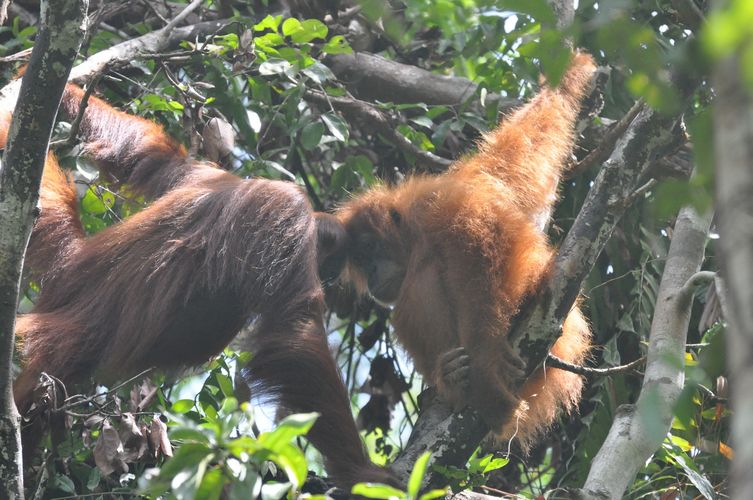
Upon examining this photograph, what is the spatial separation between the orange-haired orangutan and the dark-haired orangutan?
20.5 inches

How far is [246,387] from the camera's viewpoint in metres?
3.91

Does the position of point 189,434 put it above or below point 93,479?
above

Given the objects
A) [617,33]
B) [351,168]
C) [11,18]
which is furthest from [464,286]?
[11,18]

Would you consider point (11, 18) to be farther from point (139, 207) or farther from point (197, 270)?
point (197, 270)

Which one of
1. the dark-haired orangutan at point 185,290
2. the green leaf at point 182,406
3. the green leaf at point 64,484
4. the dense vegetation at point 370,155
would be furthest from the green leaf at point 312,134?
the green leaf at point 64,484

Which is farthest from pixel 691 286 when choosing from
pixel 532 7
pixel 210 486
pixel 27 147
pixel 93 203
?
pixel 93 203

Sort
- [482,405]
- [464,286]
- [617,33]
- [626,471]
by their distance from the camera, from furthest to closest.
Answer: [464,286] → [482,405] → [626,471] → [617,33]

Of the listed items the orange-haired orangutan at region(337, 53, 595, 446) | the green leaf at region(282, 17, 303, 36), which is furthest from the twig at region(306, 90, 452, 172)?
the green leaf at region(282, 17, 303, 36)

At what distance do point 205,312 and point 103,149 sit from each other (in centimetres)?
121

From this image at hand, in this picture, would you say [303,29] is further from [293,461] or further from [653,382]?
[293,461]

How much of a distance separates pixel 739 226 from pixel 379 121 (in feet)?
14.9

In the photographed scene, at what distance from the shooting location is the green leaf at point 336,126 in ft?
16.0

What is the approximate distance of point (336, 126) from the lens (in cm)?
491

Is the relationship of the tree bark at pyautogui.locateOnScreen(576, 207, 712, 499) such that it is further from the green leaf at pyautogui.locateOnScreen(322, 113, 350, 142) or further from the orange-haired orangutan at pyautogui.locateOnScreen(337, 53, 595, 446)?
the green leaf at pyautogui.locateOnScreen(322, 113, 350, 142)
